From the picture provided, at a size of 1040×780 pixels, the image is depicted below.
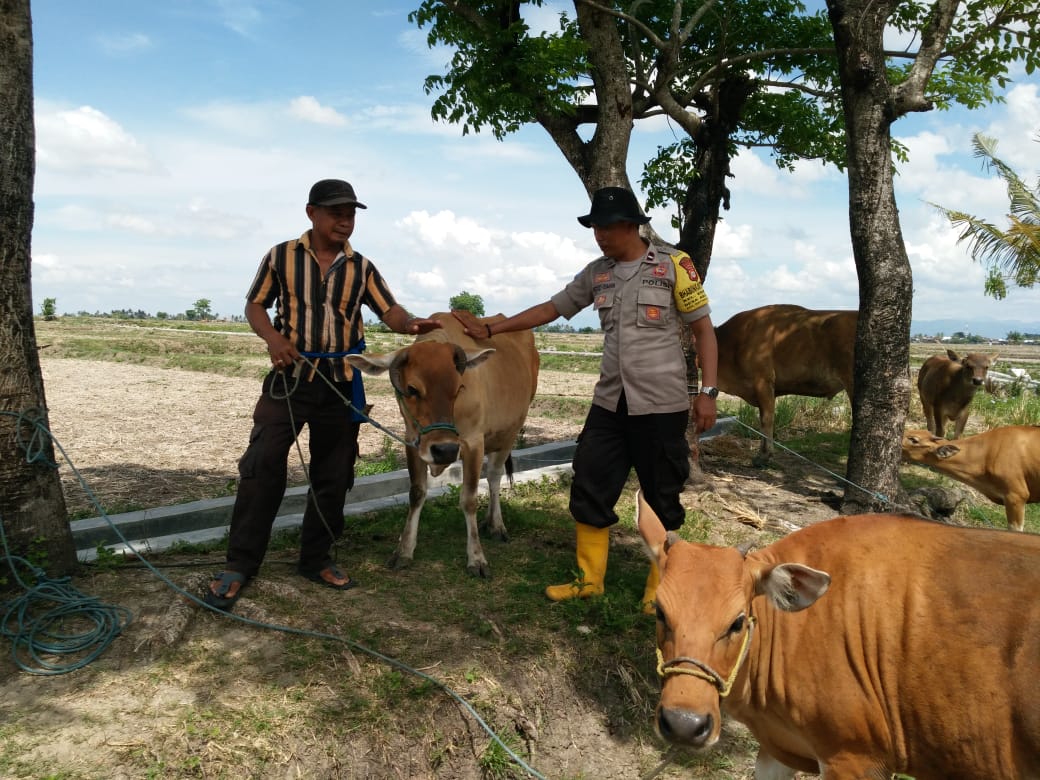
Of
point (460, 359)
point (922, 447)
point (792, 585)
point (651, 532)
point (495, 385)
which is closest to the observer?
point (792, 585)

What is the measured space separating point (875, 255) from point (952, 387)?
6.96m

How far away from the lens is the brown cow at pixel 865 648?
2861mm

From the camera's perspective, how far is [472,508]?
5.86 meters

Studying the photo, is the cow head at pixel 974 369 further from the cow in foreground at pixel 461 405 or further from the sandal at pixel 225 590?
the sandal at pixel 225 590

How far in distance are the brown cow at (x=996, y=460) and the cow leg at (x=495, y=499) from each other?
15.5 feet

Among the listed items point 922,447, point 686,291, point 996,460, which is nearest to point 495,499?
point 686,291

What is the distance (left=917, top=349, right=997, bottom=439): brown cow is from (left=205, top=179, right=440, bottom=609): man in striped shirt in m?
11.2

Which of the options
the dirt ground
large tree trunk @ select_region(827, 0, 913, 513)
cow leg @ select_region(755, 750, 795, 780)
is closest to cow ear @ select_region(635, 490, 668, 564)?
cow leg @ select_region(755, 750, 795, 780)

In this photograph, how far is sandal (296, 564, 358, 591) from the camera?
5152 millimetres

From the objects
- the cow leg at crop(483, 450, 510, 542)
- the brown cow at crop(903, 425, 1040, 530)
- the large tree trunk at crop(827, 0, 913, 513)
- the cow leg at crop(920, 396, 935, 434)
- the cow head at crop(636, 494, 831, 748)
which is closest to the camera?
the cow head at crop(636, 494, 831, 748)

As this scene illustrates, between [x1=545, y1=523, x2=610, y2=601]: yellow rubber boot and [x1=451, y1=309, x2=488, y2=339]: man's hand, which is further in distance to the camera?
[x1=451, y1=309, x2=488, y2=339]: man's hand

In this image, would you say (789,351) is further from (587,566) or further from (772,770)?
(772,770)

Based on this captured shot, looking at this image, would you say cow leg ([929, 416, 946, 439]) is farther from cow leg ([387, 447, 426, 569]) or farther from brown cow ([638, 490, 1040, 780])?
brown cow ([638, 490, 1040, 780])

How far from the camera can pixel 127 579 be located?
4.90 meters
